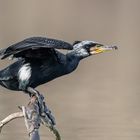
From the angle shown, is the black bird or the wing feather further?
the black bird

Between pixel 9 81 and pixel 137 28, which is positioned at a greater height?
pixel 9 81

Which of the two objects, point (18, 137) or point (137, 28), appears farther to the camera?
point (137, 28)

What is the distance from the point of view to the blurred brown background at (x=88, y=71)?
38.7 feet

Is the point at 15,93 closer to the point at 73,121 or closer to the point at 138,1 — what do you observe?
the point at 73,121

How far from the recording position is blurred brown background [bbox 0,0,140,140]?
38.7 feet

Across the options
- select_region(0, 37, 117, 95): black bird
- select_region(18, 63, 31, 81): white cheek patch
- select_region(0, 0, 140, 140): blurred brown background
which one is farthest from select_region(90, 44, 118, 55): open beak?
select_region(0, 0, 140, 140): blurred brown background

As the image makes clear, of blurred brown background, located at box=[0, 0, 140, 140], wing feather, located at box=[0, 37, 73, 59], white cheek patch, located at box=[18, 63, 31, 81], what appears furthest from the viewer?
blurred brown background, located at box=[0, 0, 140, 140]

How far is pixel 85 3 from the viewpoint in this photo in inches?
906

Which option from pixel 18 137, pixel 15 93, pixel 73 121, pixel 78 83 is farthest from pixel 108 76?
pixel 18 137

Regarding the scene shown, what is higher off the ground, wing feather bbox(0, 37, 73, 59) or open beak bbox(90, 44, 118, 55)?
wing feather bbox(0, 37, 73, 59)

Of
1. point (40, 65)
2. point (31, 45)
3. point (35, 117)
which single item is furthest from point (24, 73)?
point (35, 117)

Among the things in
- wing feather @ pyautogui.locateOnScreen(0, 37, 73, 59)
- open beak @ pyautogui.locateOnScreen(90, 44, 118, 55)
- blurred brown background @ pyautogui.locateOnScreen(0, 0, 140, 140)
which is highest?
wing feather @ pyautogui.locateOnScreen(0, 37, 73, 59)

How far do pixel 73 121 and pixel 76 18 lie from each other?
10.7 m

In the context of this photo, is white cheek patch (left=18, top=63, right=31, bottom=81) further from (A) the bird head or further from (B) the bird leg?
(A) the bird head
